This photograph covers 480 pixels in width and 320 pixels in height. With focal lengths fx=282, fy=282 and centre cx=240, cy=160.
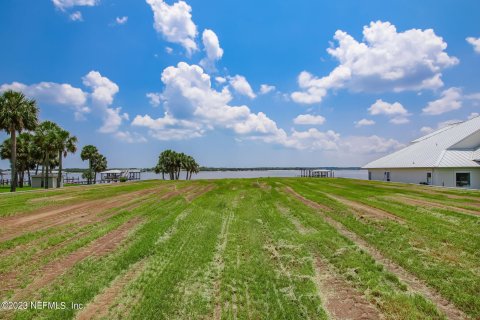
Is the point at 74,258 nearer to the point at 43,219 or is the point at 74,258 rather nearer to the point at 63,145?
the point at 43,219

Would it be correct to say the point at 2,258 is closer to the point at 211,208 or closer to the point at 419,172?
the point at 211,208

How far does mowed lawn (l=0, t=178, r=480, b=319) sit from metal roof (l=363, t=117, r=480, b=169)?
24776 mm

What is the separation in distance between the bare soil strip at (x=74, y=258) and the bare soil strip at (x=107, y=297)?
54.9 inches

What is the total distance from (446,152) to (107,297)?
134 feet

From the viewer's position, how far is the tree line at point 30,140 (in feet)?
105

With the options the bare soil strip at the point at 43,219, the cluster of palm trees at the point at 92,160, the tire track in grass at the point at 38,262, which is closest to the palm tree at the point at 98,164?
the cluster of palm trees at the point at 92,160

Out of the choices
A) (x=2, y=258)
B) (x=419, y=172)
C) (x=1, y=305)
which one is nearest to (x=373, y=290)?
(x=1, y=305)

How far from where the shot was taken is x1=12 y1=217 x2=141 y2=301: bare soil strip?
222 inches

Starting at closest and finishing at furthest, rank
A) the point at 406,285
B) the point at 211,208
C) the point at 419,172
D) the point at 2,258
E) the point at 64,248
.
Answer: the point at 406,285
the point at 2,258
the point at 64,248
the point at 211,208
the point at 419,172

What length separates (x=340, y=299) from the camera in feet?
16.9

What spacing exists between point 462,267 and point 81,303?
8155mm

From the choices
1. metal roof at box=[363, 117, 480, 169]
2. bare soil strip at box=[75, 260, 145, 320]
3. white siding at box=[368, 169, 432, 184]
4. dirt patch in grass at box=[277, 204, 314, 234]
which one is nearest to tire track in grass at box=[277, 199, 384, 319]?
dirt patch in grass at box=[277, 204, 314, 234]

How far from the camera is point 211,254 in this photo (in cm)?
757

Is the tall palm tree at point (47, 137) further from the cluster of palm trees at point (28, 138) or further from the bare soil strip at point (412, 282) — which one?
the bare soil strip at point (412, 282)
